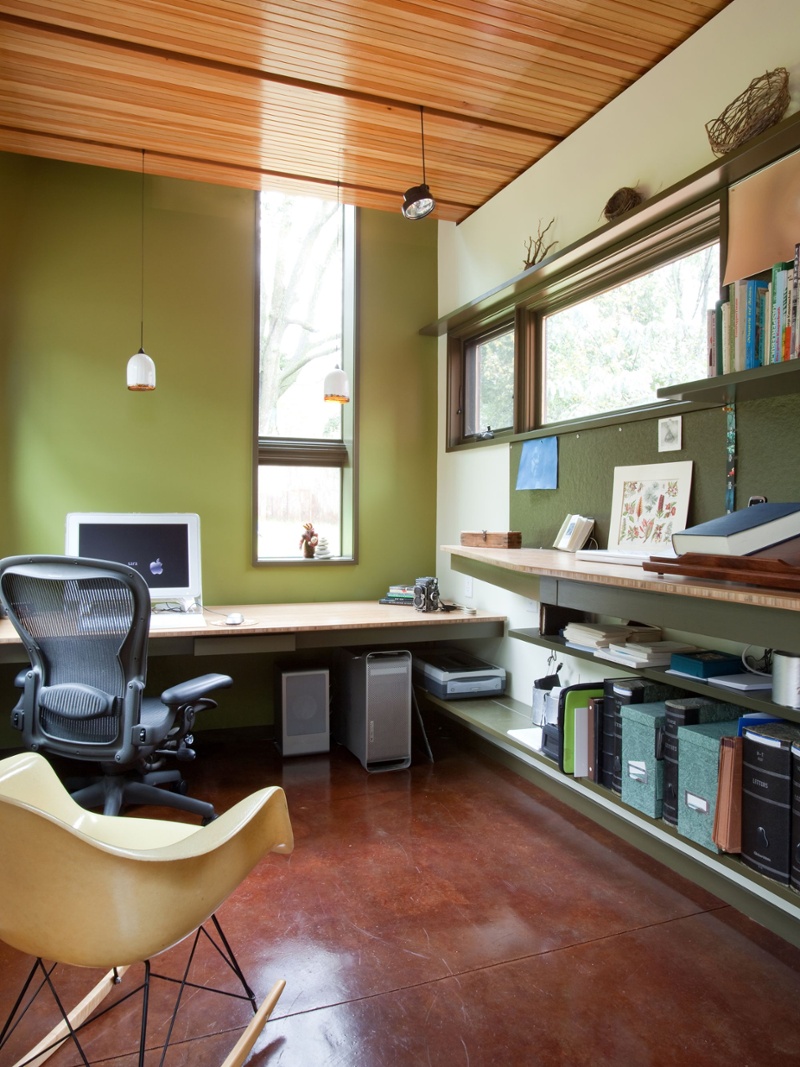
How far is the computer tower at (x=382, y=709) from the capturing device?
3573 millimetres

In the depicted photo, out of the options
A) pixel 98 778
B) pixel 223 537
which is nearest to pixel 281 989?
pixel 98 778

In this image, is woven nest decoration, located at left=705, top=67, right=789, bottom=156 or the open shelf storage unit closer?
the open shelf storage unit

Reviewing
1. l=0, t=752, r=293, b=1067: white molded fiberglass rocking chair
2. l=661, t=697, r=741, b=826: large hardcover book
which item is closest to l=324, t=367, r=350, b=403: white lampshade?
l=661, t=697, r=741, b=826: large hardcover book

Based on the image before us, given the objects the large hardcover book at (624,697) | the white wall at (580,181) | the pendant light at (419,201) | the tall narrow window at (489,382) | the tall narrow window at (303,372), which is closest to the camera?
the white wall at (580,181)

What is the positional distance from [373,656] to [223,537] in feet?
3.87

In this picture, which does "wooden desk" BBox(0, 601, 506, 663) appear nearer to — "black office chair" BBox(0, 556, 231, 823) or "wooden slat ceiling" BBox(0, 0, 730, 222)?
"black office chair" BBox(0, 556, 231, 823)

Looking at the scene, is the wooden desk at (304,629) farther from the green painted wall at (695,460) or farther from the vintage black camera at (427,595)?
the green painted wall at (695,460)

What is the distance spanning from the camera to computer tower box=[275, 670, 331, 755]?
378cm

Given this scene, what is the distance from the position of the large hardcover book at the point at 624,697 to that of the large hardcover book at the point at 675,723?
0.60ft

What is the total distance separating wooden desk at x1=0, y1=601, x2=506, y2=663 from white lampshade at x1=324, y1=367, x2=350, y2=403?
114 centimetres

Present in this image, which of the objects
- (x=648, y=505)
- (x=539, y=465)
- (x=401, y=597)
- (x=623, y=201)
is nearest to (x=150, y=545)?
(x=401, y=597)

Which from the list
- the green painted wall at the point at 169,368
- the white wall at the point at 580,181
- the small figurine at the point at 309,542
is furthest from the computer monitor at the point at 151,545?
the white wall at the point at 580,181

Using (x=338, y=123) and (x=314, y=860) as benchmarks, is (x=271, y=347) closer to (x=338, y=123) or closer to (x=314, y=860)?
(x=338, y=123)

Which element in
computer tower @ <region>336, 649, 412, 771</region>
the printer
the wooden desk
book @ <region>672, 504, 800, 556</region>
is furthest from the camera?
the printer
